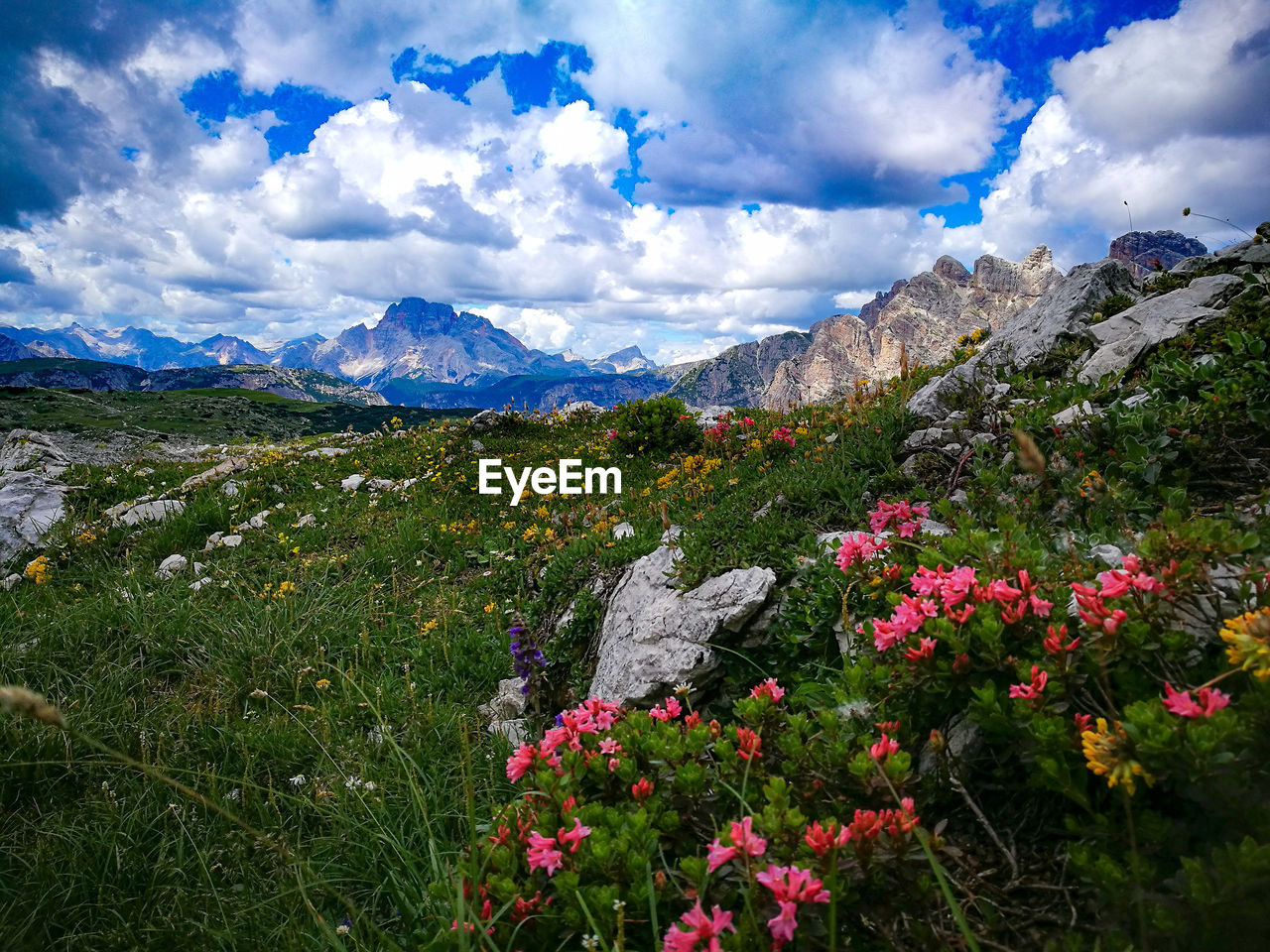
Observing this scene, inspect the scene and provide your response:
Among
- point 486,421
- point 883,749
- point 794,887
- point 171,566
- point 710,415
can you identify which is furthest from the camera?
point 710,415

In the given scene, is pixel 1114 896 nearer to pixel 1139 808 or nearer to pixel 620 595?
pixel 1139 808

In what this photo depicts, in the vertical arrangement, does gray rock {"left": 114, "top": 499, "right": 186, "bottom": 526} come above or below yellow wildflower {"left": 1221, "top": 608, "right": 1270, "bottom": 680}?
below

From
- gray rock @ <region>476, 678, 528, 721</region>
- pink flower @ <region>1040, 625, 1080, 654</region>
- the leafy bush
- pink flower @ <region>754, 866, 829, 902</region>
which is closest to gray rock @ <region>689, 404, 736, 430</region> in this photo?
the leafy bush

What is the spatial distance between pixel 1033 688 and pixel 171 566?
9003 mm

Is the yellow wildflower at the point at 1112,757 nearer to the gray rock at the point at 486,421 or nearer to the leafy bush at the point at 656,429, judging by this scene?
the leafy bush at the point at 656,429

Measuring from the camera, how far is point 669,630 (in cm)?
420

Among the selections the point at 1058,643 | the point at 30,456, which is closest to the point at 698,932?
the point at 1058,643

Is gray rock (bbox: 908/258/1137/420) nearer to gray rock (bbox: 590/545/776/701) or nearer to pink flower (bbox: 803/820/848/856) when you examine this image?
gray rock (bbox: 590/545/776/701)

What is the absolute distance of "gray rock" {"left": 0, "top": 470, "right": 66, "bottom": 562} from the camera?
793 cm

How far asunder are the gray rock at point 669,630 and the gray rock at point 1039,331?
11.4 feet

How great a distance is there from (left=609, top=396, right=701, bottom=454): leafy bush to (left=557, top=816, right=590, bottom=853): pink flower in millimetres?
9288

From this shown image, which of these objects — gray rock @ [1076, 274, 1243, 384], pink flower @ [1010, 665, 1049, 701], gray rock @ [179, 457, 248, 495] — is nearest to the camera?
pink flower @ [1010, 665, 1049, 701]

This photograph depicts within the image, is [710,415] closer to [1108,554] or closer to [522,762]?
[1108,554]

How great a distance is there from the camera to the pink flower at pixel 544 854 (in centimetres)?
187
